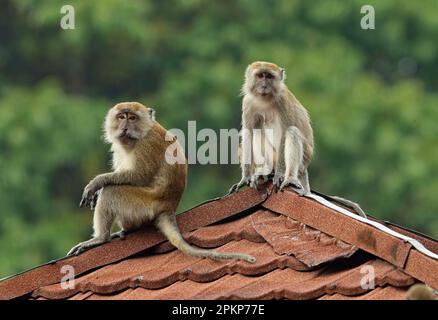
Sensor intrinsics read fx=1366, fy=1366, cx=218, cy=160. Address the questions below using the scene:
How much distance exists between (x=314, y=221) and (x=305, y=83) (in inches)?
797

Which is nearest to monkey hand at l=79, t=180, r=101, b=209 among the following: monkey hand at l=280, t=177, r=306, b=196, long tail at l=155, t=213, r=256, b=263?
long tail at l=155, t=213, r=256, b=263

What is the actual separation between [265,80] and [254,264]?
3.51m

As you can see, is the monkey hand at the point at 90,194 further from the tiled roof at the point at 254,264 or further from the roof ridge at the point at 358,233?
the roof ridge at the point at 358,233

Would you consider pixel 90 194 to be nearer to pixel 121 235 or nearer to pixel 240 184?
pixel 121 235

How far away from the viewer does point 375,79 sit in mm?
30938

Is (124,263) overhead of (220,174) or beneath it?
overhead

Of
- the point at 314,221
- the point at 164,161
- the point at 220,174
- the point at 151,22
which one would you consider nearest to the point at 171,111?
the point at 220,174

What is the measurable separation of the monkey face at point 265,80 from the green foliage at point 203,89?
13529 mm

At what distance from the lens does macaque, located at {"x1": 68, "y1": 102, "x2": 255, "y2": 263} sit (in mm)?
9570

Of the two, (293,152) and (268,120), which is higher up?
(268,120)

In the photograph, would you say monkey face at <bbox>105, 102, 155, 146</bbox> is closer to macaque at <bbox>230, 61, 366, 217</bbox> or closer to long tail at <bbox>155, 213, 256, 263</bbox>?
macaque at <bbox>230, 61, 366, 217</bbox>

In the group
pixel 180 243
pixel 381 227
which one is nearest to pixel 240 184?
pixel 180 243

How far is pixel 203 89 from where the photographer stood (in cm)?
2939

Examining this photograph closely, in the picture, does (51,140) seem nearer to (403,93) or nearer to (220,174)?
(220,174)
